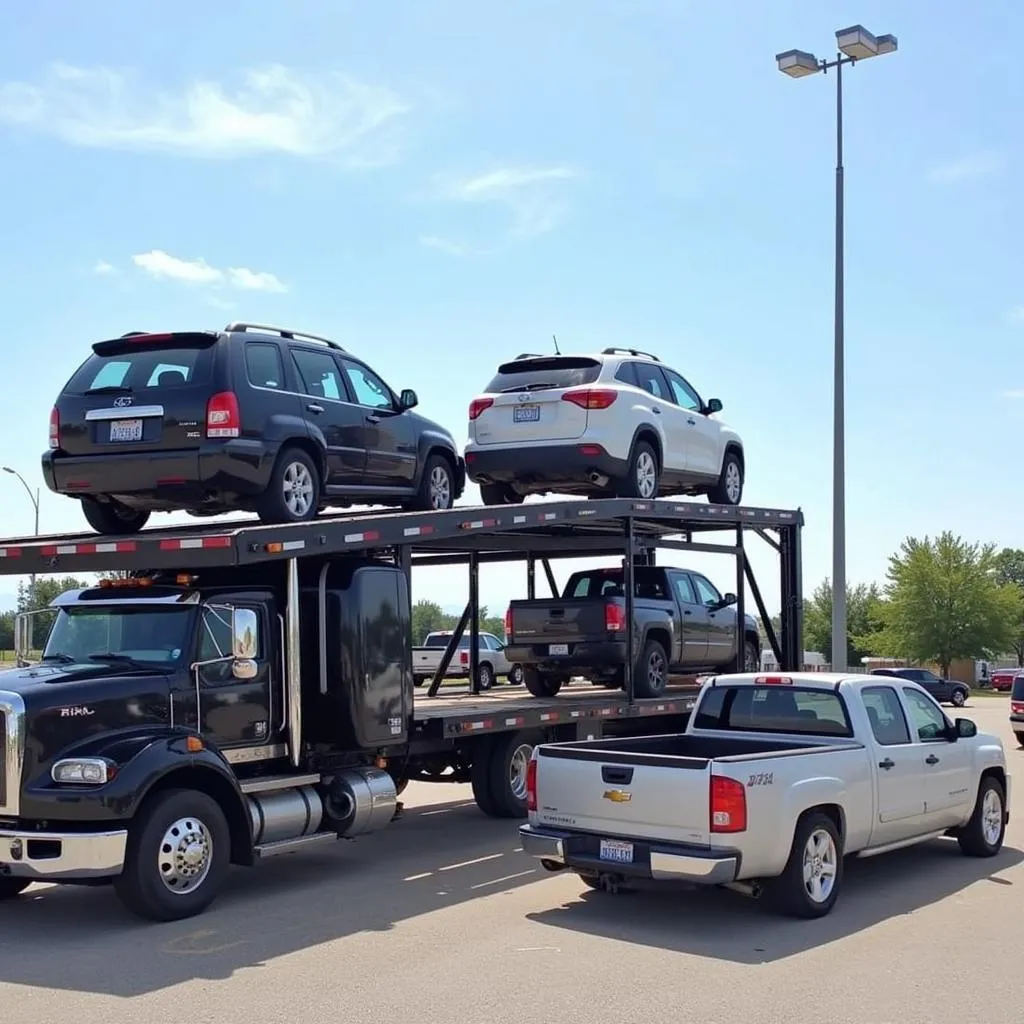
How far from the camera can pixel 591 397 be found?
1383cm

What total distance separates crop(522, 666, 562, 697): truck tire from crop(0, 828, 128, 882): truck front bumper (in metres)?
7.11

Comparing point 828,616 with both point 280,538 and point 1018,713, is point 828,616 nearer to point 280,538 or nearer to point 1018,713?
point 1018,713

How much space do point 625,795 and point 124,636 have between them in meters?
3.61

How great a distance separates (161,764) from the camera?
8.31m

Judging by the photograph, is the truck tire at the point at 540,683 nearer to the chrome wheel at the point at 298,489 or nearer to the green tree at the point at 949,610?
the chrome wheel at the point at 298,489

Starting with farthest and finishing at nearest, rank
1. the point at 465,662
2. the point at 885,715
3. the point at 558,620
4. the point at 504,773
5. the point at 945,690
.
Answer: the point at 945,690 → the point at 465,662 → the point at 558,620 → the point at 504,773 → the point at 885,715

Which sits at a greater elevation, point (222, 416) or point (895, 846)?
point (222, 416)

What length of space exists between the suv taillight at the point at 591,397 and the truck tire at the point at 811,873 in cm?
610

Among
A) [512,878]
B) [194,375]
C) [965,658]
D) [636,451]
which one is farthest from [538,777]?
[965,658]

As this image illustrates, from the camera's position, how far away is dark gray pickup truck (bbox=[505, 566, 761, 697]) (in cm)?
1395

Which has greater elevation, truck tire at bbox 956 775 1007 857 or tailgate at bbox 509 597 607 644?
tailgate at bbox 509 597 607 644

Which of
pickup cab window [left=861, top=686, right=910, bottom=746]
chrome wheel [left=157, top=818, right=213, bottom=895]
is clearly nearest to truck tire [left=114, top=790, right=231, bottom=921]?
chrome wheel [left=157, top=818, right=213, bottom=895]

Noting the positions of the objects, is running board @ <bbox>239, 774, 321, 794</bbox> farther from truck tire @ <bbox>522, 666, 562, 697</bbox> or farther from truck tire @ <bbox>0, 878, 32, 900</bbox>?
truck tire @ <bbox>522, 666, 562, 697</bbox>

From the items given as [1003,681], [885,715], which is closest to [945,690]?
[1003,681]
